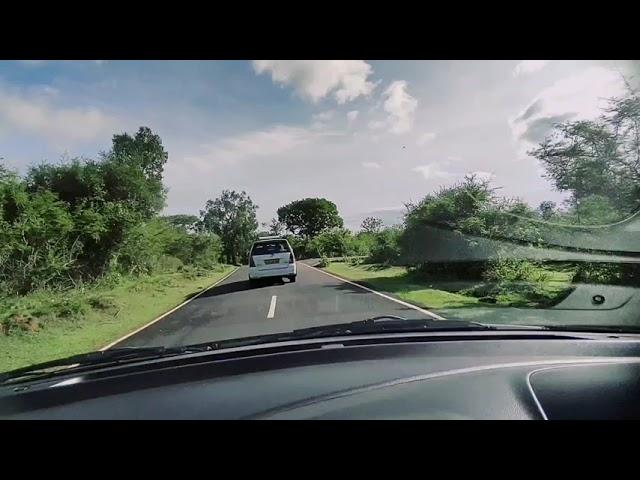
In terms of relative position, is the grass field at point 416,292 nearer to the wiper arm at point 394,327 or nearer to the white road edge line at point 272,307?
the white road edge line at point 272,307

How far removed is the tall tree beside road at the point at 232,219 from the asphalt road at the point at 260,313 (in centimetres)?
154

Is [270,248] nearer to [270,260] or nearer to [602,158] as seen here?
[270,260]

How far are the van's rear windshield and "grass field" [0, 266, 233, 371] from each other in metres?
3.84

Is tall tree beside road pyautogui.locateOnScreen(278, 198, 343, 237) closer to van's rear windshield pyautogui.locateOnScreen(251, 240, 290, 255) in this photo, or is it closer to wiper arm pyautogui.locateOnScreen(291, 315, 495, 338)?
van's rear windshield pyautogui.locateOnScreen(251, 240, 290, 255)

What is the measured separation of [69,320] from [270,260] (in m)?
7.91

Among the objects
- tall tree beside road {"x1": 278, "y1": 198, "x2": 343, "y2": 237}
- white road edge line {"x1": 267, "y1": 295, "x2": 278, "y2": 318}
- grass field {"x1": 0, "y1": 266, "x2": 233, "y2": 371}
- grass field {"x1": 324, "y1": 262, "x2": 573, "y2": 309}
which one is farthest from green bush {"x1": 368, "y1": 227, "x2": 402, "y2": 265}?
grass field {"x1": 0, "y1": 266, "x2": 233, "y2": 371}

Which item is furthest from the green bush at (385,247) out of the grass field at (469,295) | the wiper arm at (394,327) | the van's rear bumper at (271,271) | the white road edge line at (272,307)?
the wiper arm at (394,327)

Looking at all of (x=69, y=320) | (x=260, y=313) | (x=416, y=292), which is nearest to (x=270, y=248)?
(x=416, y=292)

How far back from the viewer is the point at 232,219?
1006 cm
